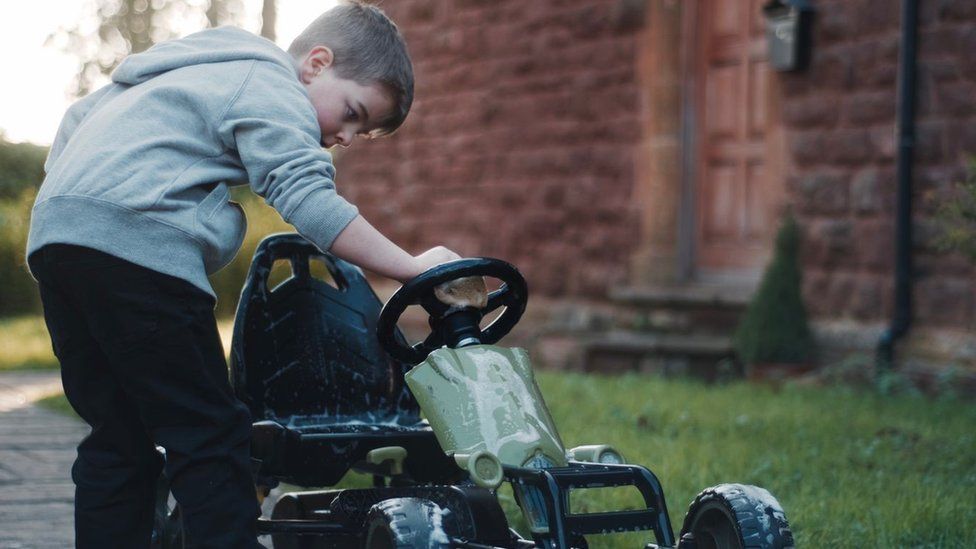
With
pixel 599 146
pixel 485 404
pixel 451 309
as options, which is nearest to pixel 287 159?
pixel 451 309

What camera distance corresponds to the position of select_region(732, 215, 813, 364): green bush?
6.73 m

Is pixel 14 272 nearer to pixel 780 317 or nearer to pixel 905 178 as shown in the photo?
pixel 780 317

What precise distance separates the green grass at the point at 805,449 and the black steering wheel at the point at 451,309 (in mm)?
801

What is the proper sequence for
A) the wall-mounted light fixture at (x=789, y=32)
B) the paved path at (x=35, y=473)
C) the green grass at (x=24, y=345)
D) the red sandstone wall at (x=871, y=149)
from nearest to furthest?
the paved path at (x=35, y=473), the red sandstone wall at (x=871, y=149), the wall-mounted light fixture at (x=789, y=32), the green grass at (x=24, y=345)

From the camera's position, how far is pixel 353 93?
8.50 ft

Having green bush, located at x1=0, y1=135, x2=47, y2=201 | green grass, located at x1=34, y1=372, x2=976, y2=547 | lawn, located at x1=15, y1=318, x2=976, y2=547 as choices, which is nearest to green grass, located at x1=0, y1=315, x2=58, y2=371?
lawn, located at x1=15, y1=318, x2=976, y2=547

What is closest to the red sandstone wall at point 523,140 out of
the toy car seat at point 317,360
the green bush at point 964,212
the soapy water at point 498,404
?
the green bush at point 964,212

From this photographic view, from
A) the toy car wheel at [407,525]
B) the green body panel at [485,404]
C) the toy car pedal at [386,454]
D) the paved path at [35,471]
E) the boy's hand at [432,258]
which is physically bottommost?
the paved path at [35,471]

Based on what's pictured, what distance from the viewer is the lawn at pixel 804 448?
3191 mm

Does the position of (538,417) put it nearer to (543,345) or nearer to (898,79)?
(898,79)

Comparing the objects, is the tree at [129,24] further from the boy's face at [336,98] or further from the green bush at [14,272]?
the boy's face at [336,98]

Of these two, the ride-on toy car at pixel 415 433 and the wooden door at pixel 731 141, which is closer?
the ride-on toy car at pixel 415 433

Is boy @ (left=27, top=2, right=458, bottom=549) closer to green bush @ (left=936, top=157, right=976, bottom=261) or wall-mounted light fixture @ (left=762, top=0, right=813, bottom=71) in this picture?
green bush @ (left=936, top=157, right=976, bottom=261)

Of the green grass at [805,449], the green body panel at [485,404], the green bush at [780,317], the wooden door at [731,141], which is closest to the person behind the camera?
the green body panel at [485,404]
